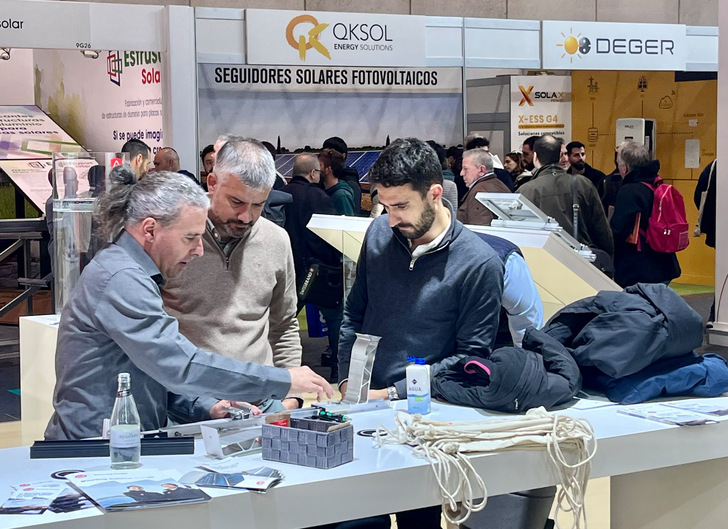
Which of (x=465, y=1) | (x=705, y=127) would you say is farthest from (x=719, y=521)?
(x=705, y=127)

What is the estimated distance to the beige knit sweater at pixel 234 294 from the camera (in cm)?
352

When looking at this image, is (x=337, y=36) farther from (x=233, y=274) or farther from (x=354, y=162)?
(x=233, y=274)

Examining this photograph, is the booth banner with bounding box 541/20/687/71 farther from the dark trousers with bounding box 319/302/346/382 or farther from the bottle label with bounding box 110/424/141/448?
the bottle label with bounding box 110/424/141/448

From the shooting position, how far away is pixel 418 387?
3.15 metres

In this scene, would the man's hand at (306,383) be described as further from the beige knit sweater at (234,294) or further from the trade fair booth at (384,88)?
the beige knit sweater at (234,294)

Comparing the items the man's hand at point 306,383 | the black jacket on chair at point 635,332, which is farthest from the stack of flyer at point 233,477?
the black jacket on chair at point 635,332

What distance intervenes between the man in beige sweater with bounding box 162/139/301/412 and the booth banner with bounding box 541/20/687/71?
22.8 feet

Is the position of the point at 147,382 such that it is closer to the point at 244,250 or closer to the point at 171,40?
the point at 244,250

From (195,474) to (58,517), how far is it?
0.39 m

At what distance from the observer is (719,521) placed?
334 centimetres

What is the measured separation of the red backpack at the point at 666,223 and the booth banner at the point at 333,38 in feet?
8.34

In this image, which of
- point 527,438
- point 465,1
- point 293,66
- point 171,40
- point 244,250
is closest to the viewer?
point 527,438

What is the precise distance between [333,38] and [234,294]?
586cm

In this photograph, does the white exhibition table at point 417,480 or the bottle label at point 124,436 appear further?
the bottle label at point 124,436
